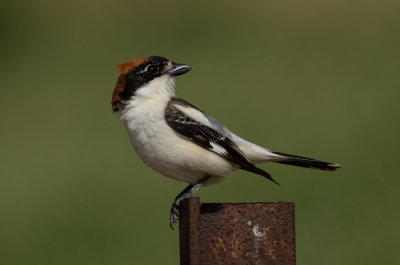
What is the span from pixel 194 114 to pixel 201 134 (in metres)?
0.19

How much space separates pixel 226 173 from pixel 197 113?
0.54 m

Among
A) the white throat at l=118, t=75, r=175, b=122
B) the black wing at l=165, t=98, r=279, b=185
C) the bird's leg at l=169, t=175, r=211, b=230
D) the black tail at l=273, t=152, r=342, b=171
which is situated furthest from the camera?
the black tail at l=273, t=152, r=342, b=171

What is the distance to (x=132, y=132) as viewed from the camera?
4.24 meters

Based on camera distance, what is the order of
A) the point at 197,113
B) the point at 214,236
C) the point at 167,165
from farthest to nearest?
the point at 197,113, the point at 167,165, the point at 214,236

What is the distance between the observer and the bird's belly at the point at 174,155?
4.11 meters

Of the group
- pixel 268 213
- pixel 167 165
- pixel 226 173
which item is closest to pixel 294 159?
pixel 226 173

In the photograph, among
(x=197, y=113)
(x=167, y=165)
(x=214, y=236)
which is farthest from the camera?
(x=197, y=113)

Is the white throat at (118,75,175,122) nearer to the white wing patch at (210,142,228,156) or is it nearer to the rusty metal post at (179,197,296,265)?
the white wing patch at (210,142,228,156)

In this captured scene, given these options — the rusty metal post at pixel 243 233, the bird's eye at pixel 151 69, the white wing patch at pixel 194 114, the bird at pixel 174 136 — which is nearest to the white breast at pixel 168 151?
the bird at pixel 174 136

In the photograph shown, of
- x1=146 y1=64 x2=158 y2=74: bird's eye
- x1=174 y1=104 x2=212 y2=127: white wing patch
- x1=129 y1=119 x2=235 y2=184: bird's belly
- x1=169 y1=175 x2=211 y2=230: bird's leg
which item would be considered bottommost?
x1=169 y1=175 x2=211 y2=230: bird's leg

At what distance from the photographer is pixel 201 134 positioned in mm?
4293

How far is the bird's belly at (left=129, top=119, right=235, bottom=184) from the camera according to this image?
4105mm

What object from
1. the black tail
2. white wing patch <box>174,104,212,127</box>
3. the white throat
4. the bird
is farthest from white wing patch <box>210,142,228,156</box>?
the black tail

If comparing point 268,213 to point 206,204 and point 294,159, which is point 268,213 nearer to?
point 206,204
